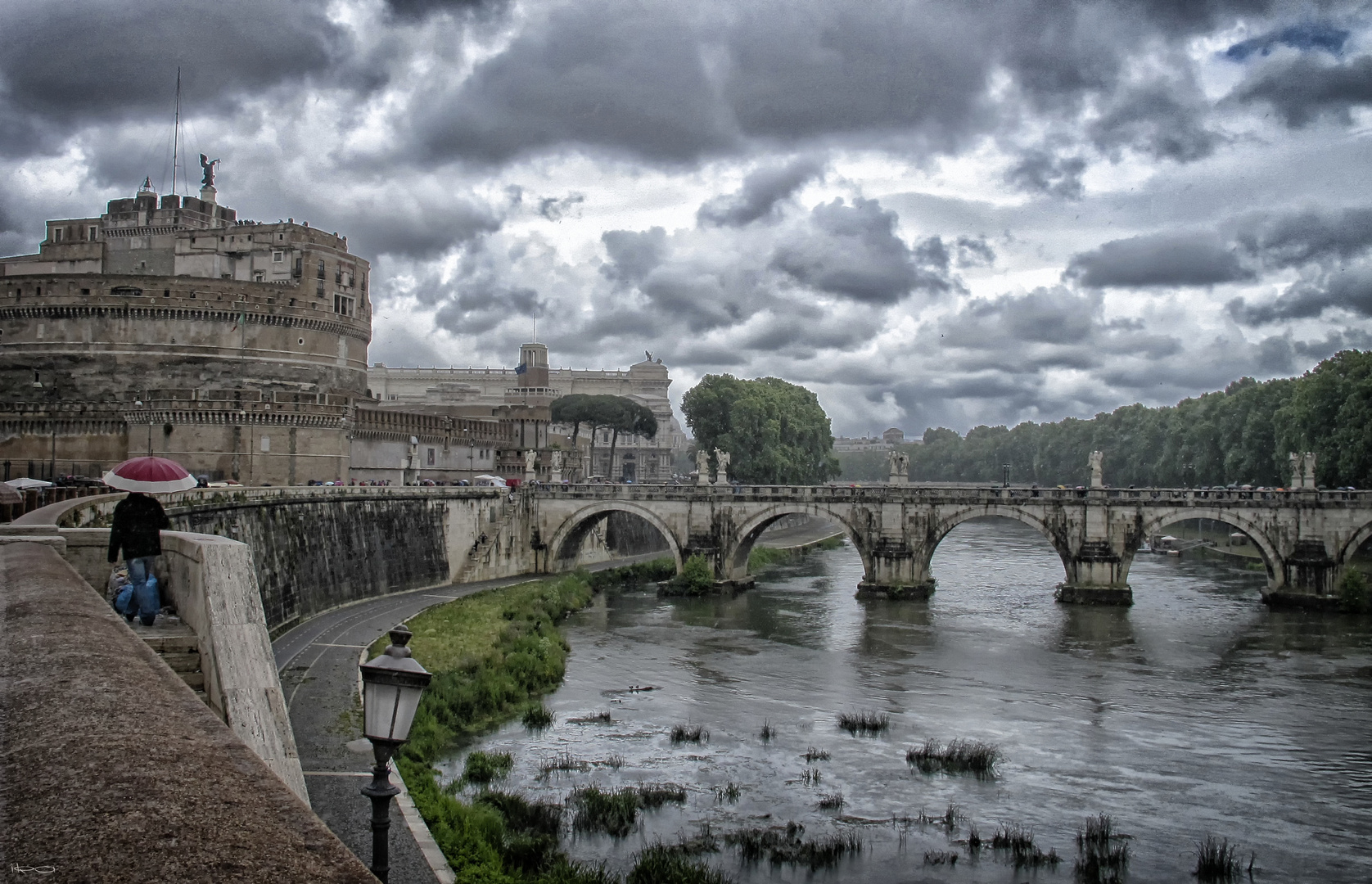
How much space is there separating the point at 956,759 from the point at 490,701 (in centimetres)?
1110

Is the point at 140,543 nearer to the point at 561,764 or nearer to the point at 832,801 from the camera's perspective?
the point at 561,764

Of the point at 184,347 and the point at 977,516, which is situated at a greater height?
the point at 184,347

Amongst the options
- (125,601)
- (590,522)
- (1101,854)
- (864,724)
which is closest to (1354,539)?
(864,724)

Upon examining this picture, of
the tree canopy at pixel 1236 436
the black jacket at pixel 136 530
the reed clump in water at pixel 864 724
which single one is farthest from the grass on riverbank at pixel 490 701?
the tree canopy at pixel 1236 436

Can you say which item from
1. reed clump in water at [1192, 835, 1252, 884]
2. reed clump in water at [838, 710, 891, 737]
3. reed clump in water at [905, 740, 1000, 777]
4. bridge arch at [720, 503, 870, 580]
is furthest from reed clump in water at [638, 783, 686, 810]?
bridge arch at [720, 503, 870, 580]

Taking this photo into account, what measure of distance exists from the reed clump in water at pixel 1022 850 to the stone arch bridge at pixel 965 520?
30634 mm

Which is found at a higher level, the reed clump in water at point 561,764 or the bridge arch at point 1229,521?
the bridge arch at point 1229,521

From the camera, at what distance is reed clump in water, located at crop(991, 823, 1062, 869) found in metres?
18.4

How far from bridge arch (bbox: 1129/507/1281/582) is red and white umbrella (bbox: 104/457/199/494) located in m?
42.8

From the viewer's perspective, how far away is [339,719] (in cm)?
2156

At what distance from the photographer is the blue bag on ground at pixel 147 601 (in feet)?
38.5

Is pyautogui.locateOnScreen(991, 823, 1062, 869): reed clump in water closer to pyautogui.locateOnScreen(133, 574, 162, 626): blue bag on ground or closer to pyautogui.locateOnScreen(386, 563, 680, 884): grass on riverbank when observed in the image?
pyautogui.locateOnScreen(386, 563, 680, 884): grass on riverbank

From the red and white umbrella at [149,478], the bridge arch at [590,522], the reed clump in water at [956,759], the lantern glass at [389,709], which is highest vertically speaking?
the red and white umbrella at [149,478]

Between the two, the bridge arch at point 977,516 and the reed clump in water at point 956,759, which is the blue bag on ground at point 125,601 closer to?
the reed clump in water at point 956,759
